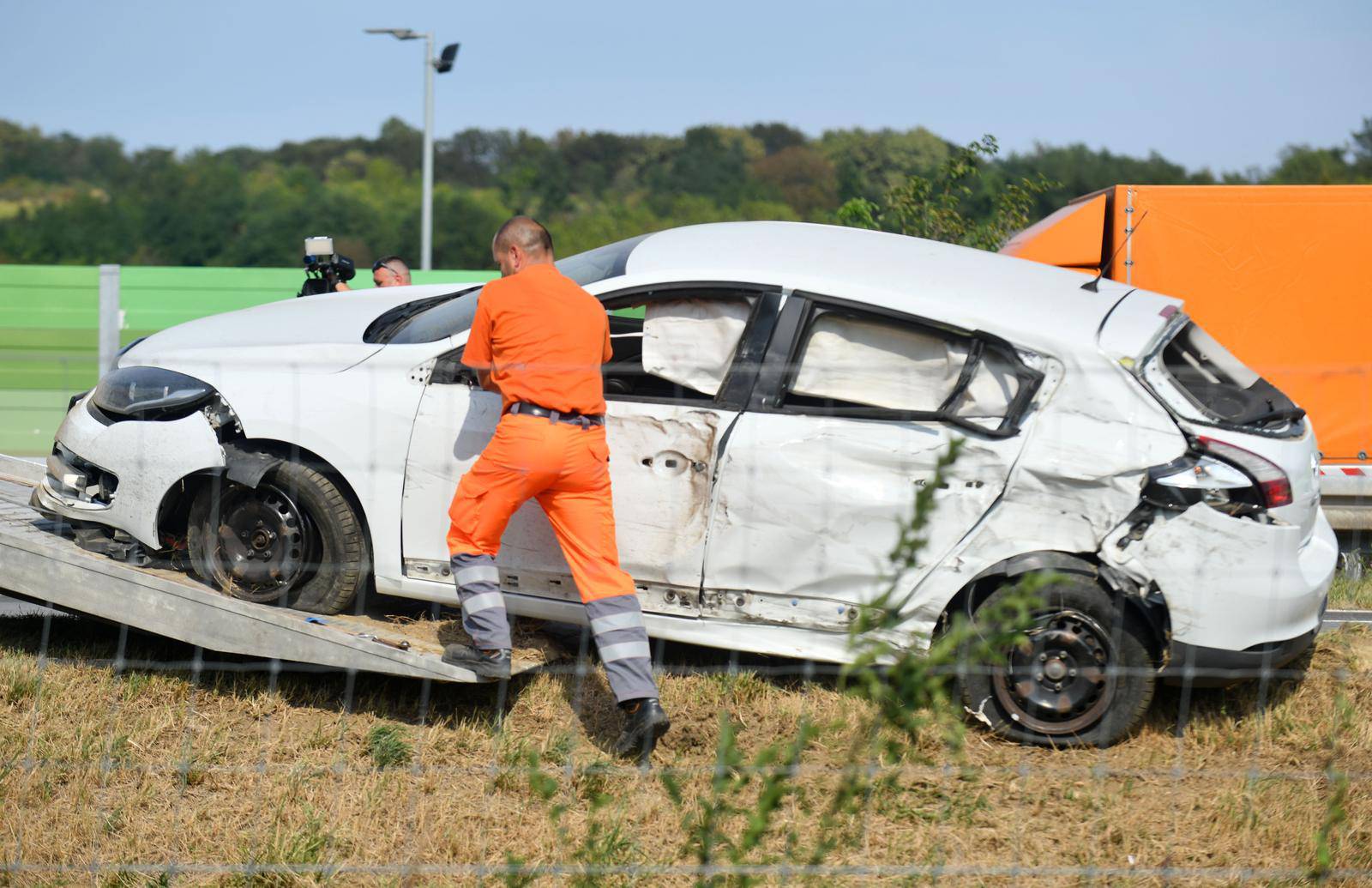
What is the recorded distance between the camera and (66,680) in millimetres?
4977

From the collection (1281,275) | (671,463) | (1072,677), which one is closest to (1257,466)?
(1072,677)

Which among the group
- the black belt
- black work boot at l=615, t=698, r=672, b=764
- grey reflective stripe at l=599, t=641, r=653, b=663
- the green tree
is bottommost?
black work boot at l=615, t=698, r=672, b=764

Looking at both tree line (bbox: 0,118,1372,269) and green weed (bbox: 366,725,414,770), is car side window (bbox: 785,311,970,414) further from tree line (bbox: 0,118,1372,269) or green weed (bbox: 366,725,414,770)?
tree line (bbox: 0,118,1372,269)

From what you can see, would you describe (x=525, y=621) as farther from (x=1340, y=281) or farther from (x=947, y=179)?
(x=947, y=179)

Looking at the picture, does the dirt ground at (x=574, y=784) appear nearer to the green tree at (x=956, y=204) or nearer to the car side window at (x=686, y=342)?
the car side window at (x=686, y=342)

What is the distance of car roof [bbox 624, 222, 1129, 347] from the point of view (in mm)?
4676

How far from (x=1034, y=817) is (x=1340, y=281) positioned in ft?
16.2

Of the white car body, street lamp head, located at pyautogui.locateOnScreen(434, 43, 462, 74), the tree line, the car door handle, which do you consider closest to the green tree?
the white car body

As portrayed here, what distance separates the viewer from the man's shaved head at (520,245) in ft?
15.5

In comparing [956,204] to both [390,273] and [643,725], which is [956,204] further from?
[643,725]

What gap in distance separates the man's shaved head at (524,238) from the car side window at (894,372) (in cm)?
99

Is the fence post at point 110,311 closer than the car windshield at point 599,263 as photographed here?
No

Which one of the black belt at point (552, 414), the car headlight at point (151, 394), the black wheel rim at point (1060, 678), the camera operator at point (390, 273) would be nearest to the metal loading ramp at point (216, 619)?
the car headlight at point (151, 394)

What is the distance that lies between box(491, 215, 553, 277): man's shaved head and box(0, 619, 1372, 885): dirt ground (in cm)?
152
